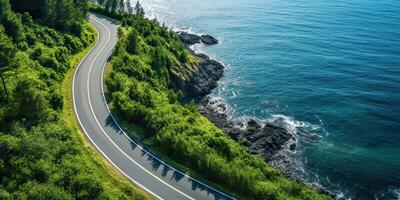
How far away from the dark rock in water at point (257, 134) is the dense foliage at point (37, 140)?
39133 millimetres

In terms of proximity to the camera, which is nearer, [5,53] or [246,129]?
[5,53]

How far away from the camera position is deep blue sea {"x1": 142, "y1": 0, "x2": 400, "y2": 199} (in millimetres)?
86750

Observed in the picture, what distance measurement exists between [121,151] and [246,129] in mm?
38095

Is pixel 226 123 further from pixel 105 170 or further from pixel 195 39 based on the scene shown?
pixel 195 39

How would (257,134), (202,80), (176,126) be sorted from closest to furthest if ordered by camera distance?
(176,126), (257,134), (202,80)

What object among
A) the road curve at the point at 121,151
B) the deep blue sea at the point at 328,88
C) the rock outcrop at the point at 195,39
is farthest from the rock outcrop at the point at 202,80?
the road curve at the point at 121,151

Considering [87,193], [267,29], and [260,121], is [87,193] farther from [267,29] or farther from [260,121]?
[267,29]

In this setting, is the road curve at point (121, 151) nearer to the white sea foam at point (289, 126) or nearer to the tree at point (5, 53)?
the tree at point (5, 53)

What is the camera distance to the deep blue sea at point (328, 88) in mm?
86750

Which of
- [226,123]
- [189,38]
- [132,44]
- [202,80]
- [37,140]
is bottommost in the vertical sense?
[226,123]

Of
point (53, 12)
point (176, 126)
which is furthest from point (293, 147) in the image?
point (53, 12)

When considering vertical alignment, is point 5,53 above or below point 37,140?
above

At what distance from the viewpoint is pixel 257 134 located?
9662 cm

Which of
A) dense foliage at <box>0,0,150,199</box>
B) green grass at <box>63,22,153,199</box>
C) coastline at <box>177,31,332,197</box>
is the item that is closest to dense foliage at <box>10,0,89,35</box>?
dense foliage at <box>0,0,150,199</box>
